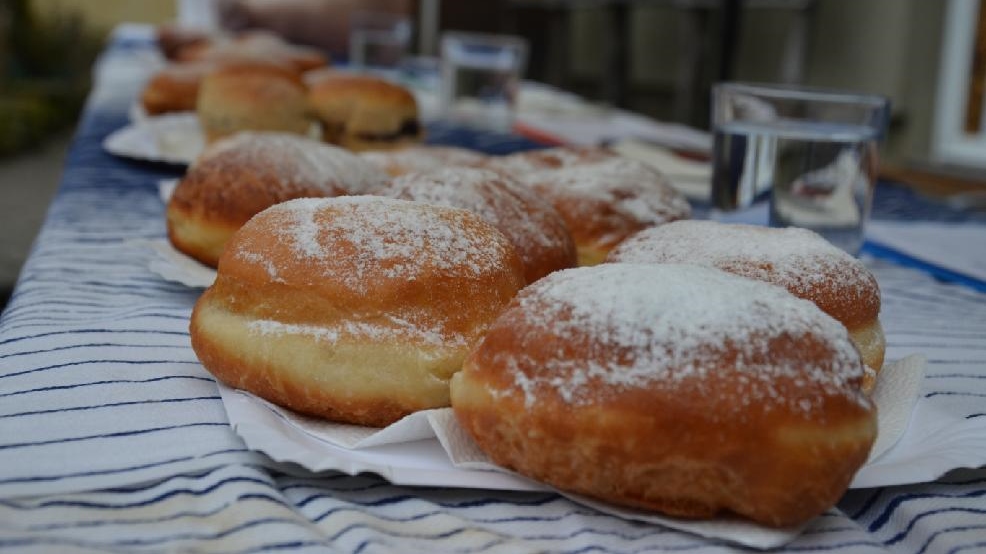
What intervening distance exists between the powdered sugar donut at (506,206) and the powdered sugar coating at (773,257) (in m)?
0.07

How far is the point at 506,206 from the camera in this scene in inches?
29.5

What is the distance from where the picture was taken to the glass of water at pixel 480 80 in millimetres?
2188

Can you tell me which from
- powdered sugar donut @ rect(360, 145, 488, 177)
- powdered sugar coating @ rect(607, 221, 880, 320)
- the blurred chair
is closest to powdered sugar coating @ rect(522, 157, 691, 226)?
powdered sugar donut @ rect(360, 145, 488, 177)

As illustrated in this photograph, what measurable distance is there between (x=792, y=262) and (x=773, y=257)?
0.01m

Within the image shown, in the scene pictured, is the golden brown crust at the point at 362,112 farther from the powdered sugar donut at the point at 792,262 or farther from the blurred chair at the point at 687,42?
the blurred chair at the point at 687,42

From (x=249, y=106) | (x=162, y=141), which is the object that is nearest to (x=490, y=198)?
(x=249, y=106)

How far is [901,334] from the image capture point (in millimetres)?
795

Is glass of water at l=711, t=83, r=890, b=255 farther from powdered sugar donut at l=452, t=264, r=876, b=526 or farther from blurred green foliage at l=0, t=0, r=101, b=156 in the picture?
blurred green foliage at l=0, t=0, r=101, b=156

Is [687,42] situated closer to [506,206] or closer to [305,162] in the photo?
[305,162]

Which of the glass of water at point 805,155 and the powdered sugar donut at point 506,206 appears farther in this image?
the glass of water at point 805,155

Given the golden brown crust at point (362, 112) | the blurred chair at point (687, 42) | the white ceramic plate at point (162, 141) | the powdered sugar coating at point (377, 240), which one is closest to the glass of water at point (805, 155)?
the powdered sugar coating at point (377, 240)

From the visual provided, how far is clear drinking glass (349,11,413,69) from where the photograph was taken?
3.02 metres

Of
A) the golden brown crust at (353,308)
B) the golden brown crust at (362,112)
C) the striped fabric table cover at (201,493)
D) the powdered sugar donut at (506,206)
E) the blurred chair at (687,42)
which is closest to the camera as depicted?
the striped fabric table cover at (201,493)

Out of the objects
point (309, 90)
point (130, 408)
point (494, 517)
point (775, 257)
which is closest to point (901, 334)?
point (775, 257)
